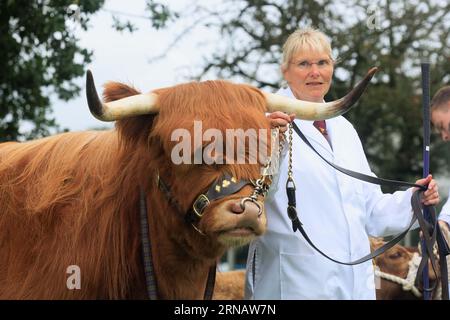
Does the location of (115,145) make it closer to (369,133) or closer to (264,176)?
(264,176)

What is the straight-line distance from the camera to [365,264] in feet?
14.9

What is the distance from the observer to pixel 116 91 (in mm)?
4094

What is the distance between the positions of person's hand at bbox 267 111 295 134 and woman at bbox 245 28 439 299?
459 mm

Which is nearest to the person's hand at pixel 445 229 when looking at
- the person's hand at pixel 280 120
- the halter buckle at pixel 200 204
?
the person's hand at pixel 280 120

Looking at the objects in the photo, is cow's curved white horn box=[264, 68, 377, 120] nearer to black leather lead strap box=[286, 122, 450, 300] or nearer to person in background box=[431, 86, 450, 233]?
black leather lead strap box=[286, 122, 450, 300]

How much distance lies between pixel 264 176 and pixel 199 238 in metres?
0.47

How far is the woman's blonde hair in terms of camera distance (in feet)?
15.5

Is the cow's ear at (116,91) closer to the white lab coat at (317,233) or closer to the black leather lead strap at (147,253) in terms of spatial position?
the black leather lead strap at (147,253)

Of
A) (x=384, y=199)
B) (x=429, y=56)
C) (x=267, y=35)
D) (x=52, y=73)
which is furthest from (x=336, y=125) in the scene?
(x=429, y=56)

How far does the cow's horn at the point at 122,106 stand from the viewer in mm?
3619

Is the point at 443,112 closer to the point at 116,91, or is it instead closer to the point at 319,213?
the point at 319,213

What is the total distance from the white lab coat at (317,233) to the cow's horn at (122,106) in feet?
3.11

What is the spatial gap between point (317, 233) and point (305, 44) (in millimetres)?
1235

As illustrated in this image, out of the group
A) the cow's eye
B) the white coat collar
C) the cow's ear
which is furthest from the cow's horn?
the cow's eye
